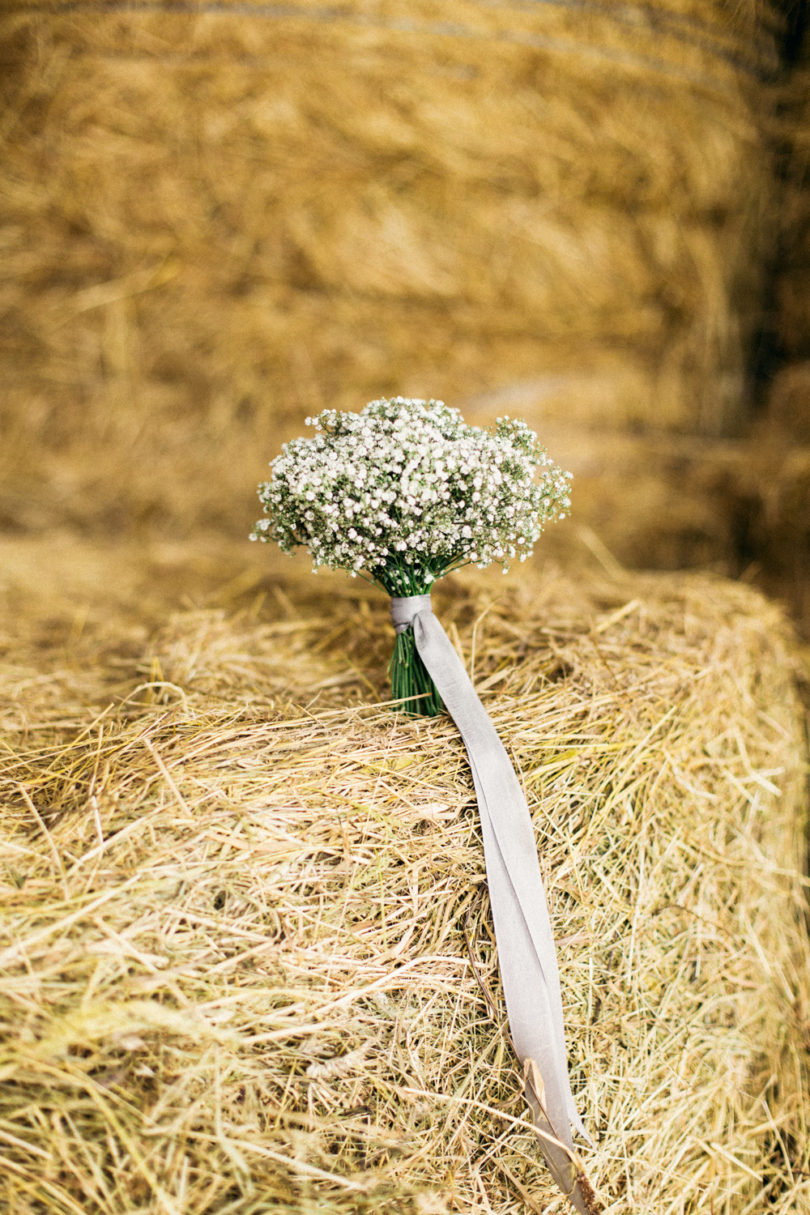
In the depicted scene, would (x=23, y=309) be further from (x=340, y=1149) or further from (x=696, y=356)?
(x=340, y=1149)

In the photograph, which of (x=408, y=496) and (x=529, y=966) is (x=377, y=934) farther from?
(x=408, y=496)

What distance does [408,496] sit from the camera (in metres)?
0.88

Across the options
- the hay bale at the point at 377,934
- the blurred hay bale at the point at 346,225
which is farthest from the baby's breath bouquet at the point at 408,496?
the blurred hay bale at the point at 346,225

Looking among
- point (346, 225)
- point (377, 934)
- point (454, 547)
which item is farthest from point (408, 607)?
point (346, 225)

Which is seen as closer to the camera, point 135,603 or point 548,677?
point 548,677

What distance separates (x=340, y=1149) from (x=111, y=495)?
1.73m

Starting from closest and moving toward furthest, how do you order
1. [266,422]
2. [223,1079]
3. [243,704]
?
1. [223,1079]
2. [243,704]
3. [266,422]

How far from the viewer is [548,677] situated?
3.64 feet

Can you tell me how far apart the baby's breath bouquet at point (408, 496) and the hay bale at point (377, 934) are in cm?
18

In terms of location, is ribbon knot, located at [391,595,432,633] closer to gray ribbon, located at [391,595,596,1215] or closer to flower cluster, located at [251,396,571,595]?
flower cluster, located at [251,396,571,595]

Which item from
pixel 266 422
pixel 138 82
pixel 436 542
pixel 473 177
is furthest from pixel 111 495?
pixel 436 542

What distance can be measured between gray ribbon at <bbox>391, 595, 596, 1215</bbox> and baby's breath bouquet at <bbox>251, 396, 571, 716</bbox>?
197 millimetres

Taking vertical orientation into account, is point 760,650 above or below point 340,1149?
above

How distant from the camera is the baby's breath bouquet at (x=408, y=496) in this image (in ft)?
2.91
